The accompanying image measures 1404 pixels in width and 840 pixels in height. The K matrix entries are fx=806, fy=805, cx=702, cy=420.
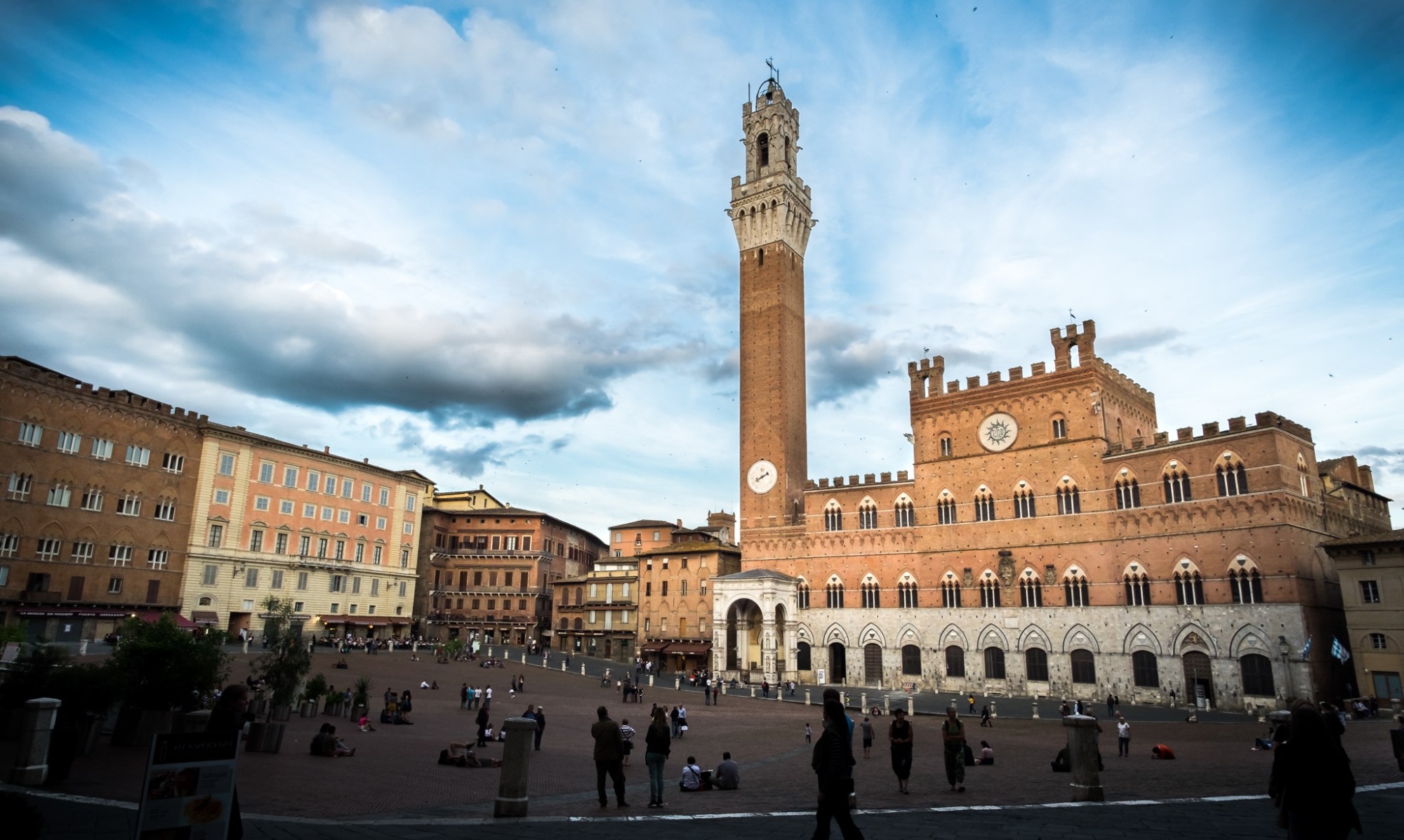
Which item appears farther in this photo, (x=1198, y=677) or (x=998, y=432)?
(x=998, y=432)

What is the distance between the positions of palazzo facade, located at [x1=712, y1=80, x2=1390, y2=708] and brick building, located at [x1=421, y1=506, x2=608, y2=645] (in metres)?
23.3

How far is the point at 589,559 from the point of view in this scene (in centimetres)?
8731

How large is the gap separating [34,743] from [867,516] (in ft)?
145

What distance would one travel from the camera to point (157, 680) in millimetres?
18094

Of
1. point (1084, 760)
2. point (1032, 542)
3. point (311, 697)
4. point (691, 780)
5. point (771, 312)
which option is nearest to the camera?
point (1084, 760)

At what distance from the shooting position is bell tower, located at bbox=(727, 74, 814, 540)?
56.0 meters

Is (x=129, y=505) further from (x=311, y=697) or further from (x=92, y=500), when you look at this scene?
(x=311, y=697)

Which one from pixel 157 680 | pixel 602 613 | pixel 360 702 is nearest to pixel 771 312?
pixel 602 613

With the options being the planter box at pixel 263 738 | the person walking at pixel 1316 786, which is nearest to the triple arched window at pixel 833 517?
the planter box at pixel 263 738

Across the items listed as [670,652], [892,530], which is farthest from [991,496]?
[670,652]

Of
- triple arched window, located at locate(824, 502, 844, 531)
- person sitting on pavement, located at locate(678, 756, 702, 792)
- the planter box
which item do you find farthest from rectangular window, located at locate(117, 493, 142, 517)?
person sitting on pavement, located at locate(678, 756, 702, 792)

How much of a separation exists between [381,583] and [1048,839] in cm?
5894

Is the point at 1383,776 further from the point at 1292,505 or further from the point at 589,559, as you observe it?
the point at 589,559

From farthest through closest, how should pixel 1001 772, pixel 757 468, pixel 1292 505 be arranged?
pixel 757 468, pixel 1292 505, pixel 1001 772
